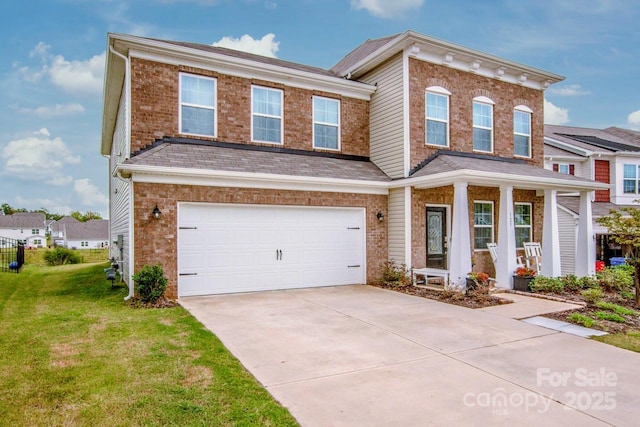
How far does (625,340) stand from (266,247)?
7287mm

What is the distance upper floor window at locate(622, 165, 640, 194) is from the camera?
65.6 feet

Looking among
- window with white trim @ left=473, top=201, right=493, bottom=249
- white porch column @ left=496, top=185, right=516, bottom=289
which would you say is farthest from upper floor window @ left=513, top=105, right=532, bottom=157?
white porch column @ left=496, top=185, right=516, bottom=289

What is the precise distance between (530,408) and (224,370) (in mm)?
3094

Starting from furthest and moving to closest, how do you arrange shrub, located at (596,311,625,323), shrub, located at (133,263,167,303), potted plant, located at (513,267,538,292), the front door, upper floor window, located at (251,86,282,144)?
the front door, upper floor window, located at (251,86,282,144), potted plant, located at (513,267,538,292), shrub, located at (133,263,167,303), shrub, located at (596,311,625,323)

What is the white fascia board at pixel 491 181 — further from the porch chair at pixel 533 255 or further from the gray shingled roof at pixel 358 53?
the gray shingled roof at pixel 358 53

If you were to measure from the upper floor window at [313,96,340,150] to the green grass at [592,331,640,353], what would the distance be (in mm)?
8190

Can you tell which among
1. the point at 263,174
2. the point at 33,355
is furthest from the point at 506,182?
the point at 33,355

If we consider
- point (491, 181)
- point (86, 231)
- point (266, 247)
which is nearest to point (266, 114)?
point (266, 247)

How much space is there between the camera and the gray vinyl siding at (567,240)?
58.5 ft

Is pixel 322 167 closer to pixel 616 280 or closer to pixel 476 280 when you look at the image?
pixel 476 280

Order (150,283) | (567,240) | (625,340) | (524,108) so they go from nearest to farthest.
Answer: (625,340)
(150,283)
(524,108)
(567,240)

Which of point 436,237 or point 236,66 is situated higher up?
point 236,66

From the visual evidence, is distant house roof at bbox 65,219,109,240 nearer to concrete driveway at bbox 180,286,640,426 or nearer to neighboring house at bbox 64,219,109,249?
neighboring house at bbox 64,219,109,249

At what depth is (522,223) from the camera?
44.6 ft
